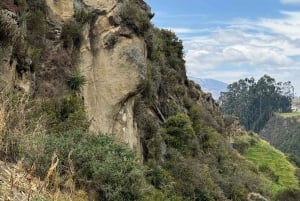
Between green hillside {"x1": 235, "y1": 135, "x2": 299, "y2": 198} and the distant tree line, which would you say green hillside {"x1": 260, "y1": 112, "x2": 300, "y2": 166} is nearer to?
the distant tree line

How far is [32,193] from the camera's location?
6590mm

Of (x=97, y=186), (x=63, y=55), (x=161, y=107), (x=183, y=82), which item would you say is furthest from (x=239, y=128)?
→ (x=97, y=186)

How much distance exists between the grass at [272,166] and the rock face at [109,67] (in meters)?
30.5

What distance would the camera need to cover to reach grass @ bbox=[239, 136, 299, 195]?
53050mm

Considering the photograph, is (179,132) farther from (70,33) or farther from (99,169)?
(99,169)

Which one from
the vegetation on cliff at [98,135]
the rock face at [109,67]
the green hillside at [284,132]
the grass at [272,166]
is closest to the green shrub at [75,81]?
the vegetation on cliff at [98,135]

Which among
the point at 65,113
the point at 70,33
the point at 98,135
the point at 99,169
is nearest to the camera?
the point at 99,169

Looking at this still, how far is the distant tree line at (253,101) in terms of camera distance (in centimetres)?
14462

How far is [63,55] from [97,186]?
853 cm

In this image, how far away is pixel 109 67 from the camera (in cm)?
1905

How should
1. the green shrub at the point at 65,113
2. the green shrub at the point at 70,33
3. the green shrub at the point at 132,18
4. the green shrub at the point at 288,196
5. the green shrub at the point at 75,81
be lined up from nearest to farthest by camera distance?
the green shrub at the point at 65,113 < the green shrub at the point at 75,81 < the green shrub at the point at 70,33 < the green shrub at the point at 132,18 < the green shrub at the point at 288,196

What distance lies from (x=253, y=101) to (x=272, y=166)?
87.4m

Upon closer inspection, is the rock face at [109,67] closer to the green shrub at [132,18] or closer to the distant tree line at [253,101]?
the green shrub at [132,18]

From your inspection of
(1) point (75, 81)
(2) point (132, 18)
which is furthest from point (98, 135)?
(2) point (132, 18)
